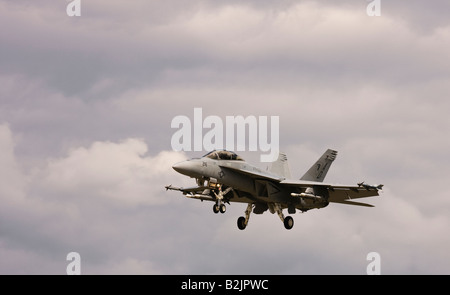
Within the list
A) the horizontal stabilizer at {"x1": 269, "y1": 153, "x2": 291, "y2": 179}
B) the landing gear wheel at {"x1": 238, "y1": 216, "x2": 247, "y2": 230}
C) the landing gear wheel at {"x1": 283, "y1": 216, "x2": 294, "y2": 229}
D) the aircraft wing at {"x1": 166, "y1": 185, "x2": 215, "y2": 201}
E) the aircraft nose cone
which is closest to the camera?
the aircraft nose cone

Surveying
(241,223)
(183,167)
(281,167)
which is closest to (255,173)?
(241,223)

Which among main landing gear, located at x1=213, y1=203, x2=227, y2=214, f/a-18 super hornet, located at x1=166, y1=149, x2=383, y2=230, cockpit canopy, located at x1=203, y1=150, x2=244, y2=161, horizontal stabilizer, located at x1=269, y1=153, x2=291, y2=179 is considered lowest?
main landing gear, located at x1=213, y1=203, x2=227, y2=214

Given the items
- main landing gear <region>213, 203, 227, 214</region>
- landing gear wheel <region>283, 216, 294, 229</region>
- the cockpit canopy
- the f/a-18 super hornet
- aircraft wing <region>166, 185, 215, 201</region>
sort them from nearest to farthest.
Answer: main landing gear <region>213, 203, 227, 214</region> → the f/a-18 super hornet → the cockpit canopy → aircraft wing <region>166, 185, 215, 201</region> → landing gear wheel <region>283, 216, 294, 229</region>

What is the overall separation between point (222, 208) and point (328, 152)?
56.3 feet

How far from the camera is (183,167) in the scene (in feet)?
211

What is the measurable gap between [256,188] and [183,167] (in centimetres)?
842

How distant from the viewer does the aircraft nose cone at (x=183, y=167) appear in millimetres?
64375

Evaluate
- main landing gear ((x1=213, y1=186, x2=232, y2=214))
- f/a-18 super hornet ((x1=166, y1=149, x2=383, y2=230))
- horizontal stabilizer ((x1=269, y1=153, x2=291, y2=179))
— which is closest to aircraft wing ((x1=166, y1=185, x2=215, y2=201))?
f/a-18 super hornet ((x1=166, y1=149, x2=383, y2=230))

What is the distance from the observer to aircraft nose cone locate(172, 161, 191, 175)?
6438 cm

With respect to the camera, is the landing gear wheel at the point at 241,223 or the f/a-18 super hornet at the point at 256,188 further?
the landing gear wheel at the point at 241,223

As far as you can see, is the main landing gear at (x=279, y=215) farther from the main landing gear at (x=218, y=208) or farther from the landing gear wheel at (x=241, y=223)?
the main landing gear at (x=218, y=208)

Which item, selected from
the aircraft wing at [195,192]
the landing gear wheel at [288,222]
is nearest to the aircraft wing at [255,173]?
the aircraft wing at [195,192]

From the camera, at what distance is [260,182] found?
2785 inches

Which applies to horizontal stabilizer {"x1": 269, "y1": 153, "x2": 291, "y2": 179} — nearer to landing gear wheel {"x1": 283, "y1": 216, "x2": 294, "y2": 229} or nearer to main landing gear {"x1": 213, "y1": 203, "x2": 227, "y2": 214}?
landing gear wheel {"x1": 283, "y1": 216, "x2": 294, "y2": 229}
